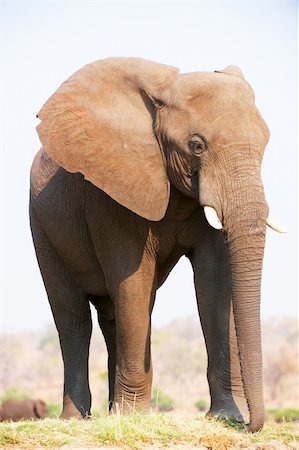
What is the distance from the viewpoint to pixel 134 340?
326 inches

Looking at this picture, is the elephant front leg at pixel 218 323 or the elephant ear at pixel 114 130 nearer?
the elephant ear at pixel 114 130

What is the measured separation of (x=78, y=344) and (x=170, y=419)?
7.52 feet

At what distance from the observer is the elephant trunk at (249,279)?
23.7ft

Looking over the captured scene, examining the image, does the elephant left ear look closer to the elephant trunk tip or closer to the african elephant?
the african elephant

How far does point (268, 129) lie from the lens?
7645mm

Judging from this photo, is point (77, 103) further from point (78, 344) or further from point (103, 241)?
point (78, 344)

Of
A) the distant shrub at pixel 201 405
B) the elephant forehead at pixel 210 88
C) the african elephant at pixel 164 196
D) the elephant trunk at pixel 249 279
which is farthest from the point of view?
the distant shrub at pixel 201 405

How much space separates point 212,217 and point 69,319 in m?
2.75

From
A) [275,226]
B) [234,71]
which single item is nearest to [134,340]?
[275,226]

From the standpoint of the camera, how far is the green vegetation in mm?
7062

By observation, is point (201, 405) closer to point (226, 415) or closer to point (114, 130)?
point (226, 415)

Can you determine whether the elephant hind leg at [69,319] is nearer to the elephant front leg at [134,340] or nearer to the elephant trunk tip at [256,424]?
the elephant front leg at [134,340]

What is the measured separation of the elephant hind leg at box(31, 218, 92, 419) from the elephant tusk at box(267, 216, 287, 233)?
256 cm

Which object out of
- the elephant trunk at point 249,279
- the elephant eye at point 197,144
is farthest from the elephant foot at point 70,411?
the elephant eye at point 197,144
